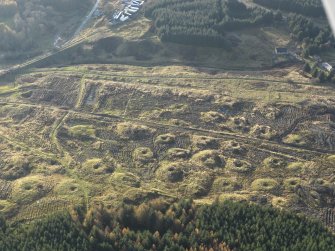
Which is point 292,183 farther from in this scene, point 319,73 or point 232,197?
point 319,73

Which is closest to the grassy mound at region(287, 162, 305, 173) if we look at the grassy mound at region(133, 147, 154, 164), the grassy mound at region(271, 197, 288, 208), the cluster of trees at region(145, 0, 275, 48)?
the grassy mound at region(271, 197, 288, 208)

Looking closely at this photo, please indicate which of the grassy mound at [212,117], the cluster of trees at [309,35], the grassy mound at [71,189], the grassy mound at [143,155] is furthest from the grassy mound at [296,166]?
the cluster of trees at [309,35]

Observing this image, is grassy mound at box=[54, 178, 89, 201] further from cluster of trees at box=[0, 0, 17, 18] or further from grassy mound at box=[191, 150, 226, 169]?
cluster of trees at box=[0, 0, 17, 18]

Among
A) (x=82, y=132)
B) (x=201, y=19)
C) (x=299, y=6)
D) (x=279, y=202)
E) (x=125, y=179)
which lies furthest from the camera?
(x=299, y=6)

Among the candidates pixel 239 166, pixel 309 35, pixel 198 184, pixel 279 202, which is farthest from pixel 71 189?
pixel 309 35

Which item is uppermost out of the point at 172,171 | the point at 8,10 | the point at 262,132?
the point at 8,10

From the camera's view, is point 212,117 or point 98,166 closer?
point 98,166

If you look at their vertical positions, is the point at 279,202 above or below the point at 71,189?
above
